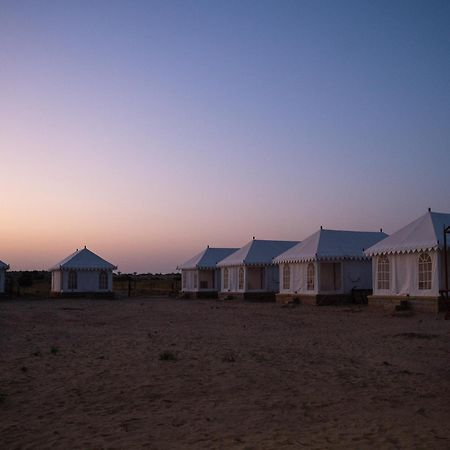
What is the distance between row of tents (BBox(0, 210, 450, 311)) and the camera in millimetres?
21042

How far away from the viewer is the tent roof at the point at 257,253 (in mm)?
34094

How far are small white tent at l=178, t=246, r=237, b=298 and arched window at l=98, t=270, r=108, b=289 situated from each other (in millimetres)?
5430

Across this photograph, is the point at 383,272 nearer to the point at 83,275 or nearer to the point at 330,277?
the point at 330,277

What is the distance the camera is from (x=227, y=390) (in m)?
7.66

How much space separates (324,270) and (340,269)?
1.19 m

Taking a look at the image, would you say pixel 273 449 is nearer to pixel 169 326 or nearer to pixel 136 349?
pixel 136 349

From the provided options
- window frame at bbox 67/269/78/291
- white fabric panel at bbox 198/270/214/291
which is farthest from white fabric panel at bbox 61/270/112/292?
white fabric panel at bbox 198/270/214/291

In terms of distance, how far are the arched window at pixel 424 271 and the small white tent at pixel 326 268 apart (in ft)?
21.1

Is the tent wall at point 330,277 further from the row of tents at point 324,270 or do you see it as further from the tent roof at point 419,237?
the tent roof at point 419,237

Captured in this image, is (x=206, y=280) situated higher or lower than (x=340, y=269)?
lower

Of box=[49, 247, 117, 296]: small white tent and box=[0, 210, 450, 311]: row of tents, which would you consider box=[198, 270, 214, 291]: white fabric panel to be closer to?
box=[0, 210, 450, 311]: row of tents

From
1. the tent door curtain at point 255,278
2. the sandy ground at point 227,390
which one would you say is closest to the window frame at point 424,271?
the sandy ground at point 227,390

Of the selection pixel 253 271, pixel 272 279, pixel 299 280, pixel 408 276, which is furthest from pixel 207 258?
pixel 408 276

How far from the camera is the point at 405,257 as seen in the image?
72.2 feet
